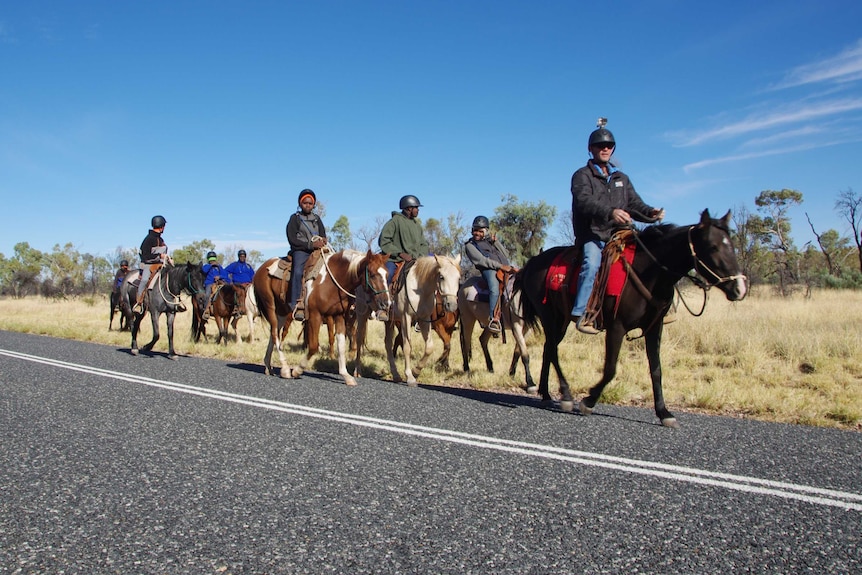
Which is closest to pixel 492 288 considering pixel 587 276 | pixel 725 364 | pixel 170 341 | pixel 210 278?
pixel 587 276

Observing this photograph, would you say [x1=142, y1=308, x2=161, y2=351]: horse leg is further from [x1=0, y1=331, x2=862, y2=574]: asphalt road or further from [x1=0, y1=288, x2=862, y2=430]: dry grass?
[x1=0, y1=331, x2=862, y2=574]: asphalt road

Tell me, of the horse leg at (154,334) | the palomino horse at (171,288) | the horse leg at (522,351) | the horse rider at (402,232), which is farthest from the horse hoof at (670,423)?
the horse leg at (154,334)

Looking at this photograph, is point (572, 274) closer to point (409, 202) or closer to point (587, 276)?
point (587, 276)

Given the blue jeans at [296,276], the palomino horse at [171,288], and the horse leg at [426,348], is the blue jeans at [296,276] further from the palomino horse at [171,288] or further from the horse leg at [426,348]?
the palomino horse at [171,288]

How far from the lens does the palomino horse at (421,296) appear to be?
372 inches

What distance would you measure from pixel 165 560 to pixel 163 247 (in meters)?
13.1

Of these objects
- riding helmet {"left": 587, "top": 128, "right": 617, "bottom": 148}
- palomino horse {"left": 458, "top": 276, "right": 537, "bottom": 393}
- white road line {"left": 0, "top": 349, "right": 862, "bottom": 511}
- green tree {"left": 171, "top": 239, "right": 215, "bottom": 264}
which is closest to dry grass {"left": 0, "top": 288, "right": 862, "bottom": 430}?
palomino horse {"left": 458, "top": 276, "right": 537, "bottom": 393}

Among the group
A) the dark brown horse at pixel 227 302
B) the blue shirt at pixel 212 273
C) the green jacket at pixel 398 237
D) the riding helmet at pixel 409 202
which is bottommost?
the dark brown horse at pixel 227 302

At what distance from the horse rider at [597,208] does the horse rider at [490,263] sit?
3202 mm

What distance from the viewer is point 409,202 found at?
11117 millimetres

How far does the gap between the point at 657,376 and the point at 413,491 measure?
137 inches

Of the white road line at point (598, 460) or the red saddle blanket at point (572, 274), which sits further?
the red saddle blanket at point (572, 274)

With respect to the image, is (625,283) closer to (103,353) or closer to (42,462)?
(42,462)

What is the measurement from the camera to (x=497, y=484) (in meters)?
4.13
